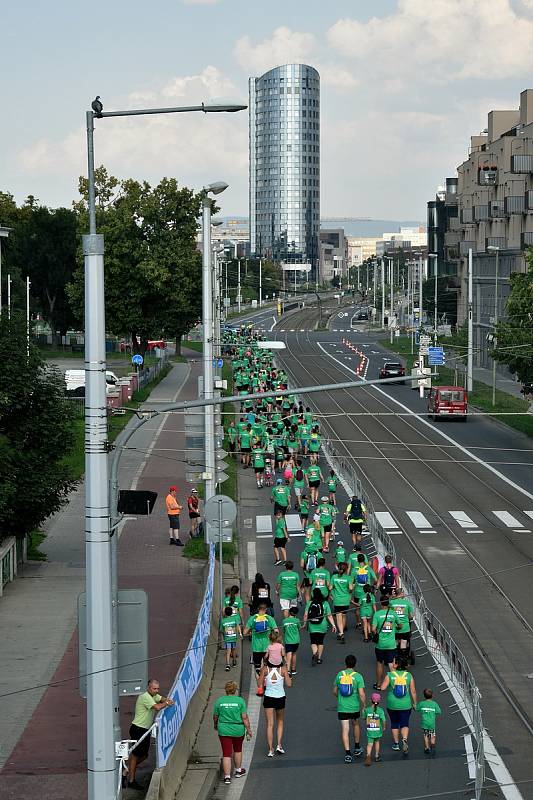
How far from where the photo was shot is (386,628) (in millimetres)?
20844

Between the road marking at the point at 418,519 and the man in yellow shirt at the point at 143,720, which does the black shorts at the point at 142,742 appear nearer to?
the man in yellow shirt at the point at 143,720

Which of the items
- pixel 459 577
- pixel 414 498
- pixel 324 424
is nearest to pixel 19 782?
pixel 459 577

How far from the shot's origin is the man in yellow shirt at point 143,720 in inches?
648

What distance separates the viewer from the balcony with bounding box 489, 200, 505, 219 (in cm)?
9290

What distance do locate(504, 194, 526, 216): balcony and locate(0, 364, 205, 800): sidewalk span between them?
4794 cm

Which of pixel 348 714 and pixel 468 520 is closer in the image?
pixel 348 714

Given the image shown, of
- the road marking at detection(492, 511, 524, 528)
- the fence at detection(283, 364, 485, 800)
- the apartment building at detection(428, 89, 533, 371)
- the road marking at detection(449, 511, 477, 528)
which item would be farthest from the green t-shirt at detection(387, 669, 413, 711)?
the apartment building at detection(428, 89, 533, 371)

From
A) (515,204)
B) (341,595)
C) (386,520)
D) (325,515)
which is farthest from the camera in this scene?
(515,204)

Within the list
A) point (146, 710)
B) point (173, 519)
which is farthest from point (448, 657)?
point (173, 519)

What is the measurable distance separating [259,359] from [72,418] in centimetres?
5087

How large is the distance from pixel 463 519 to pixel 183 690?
21.1m

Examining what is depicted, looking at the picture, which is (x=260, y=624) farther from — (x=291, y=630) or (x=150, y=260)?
(x=150, y=260)

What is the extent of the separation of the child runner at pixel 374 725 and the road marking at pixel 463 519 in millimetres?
19618

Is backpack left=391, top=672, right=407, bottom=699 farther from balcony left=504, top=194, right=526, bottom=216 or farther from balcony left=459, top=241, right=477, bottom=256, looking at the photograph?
balcony left=459, top=241, right=477, bottom=256
